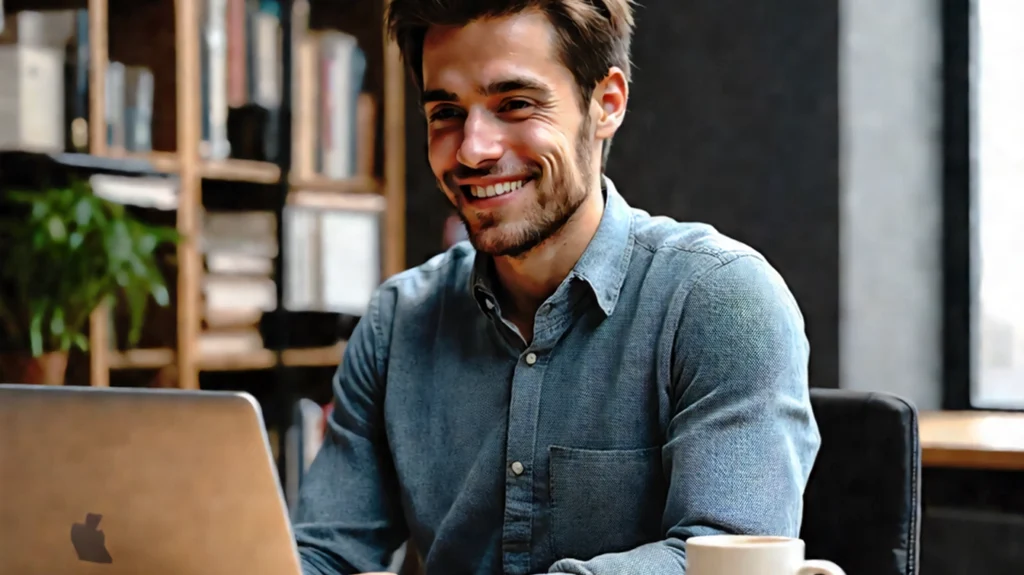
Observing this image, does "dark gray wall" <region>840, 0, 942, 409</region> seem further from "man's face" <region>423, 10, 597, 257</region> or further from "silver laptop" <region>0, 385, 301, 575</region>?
"silver laptop" <region>0, 385, 301, 575</region>

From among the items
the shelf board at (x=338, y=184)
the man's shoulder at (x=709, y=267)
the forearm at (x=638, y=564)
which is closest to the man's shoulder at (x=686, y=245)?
the man's shoulder at (x=709, y=267)

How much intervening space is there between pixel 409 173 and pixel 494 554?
1.93 metres

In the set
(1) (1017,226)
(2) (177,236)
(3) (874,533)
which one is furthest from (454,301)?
(1) (1017,226)

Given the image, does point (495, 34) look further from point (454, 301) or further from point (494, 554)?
point (494, 554)

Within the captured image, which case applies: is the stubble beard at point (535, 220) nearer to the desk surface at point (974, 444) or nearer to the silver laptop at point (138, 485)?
the silver laptop at point (138, 485)

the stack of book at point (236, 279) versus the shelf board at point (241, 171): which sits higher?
the shelf board at point (241, 171)

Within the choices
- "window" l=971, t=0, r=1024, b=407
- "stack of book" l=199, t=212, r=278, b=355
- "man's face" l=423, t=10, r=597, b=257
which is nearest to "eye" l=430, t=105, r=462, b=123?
"man's face" l=423, t=10, r=597, b=257

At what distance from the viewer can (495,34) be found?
1365mm

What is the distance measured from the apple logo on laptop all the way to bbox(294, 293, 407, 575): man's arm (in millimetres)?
440

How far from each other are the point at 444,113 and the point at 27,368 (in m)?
1.17

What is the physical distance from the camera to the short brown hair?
4.53 feet

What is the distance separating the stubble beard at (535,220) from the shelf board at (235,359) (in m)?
1.33

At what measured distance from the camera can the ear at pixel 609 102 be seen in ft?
4.83

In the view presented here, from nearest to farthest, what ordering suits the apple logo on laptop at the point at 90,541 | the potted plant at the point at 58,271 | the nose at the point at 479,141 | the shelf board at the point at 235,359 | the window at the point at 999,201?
the apple logo on laptop at the point at 90,541 → the nose at the point at 479,141 → the potted plant at the point at 58,271 → the shelf board at the point at 235,359 → the window at the point at 999,201
